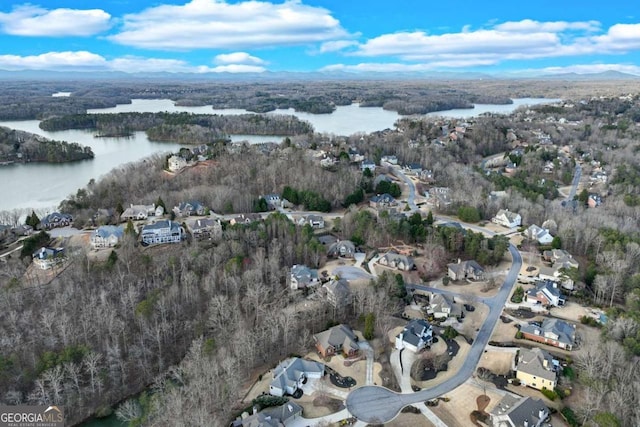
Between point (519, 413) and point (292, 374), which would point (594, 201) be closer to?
point (519, 413)

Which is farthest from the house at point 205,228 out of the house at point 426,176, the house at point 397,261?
the house at point 426,176

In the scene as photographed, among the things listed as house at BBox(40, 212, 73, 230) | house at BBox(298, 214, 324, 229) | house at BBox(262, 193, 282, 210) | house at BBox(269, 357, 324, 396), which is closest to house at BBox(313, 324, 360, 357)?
house at BBox(269, 357, 324, 396)

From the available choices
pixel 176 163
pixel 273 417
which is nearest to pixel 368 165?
Answer: pixel 176 163

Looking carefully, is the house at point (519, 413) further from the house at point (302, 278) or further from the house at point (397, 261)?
the house at point (302, 278)

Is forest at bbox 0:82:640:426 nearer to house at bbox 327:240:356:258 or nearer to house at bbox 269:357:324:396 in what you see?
house at bbox 269:357:324:396

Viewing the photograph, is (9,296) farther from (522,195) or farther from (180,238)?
(522,195)

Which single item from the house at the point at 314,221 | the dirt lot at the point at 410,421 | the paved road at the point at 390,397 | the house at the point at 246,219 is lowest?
the dirt lot at the point at 410,421
